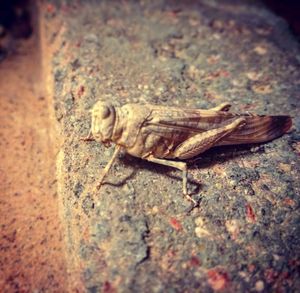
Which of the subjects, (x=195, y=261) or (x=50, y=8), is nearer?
(x=195, y=261)

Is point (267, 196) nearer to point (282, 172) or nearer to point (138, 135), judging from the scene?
point (282, 172)

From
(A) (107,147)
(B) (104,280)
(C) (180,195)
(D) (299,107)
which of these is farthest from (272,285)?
(D) (299,107)

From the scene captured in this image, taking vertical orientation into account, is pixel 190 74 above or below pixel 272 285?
above

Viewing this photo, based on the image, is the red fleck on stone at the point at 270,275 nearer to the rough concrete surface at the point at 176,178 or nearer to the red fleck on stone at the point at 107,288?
the rough concrete surface at the point at 176,178

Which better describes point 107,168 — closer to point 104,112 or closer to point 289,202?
point 104,112

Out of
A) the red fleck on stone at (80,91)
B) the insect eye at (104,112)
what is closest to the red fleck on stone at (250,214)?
the insect eye at (104,112)

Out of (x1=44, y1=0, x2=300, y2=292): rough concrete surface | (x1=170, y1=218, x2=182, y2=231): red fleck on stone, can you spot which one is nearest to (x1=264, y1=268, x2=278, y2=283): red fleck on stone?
(x1=44, y1=0, x2=300, y2=292): rough concrete surface

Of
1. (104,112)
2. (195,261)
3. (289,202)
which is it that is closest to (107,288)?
(195,261)
